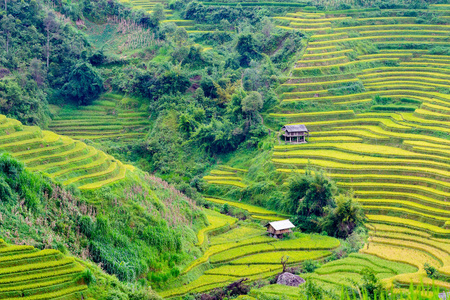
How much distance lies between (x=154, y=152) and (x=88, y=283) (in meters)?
21.1

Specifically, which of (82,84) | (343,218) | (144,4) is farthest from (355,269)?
(144,4)

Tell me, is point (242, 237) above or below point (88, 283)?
below

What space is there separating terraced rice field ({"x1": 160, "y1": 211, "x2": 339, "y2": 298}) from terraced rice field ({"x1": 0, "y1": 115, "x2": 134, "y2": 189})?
530cm

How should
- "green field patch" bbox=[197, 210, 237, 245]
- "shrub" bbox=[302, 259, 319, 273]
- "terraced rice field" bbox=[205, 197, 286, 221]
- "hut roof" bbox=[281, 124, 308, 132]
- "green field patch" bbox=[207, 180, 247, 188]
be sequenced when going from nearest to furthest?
"shrub" bbox=[302, 259, 319, 273] → "green field patch" bbox=[197, 210, 237, 245] → "terraced rice field" bbox=[205, 197, 286, 221] → "green field patch" bbox=[207, 180, 247, 188] → "hut roof" bbox=[281, 124, 308, 132]

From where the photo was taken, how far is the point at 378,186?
29.4 m

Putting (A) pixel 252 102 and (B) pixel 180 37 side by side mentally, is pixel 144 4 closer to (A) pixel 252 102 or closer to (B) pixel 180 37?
(B) pixel 180 37

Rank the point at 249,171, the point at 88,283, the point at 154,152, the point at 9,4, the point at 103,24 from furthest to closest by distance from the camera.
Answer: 1. the point at 103,24
2. the point at 9,4
3. the point at 154,152
4. the point at 249,171
5. the point at 88,283

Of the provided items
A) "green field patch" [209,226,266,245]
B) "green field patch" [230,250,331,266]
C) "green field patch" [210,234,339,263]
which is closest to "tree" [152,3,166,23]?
"green field patch" [209,226,266,245]

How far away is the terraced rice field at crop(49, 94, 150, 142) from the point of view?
37781 millimetres

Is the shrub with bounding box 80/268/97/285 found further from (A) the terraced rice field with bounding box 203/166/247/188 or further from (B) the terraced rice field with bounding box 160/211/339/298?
(A) the terraced rice field with bounding box 203/166/247/188

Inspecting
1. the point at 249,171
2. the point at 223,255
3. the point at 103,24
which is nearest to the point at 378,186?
the point at 249,171

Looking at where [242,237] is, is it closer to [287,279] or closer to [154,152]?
[287,279]

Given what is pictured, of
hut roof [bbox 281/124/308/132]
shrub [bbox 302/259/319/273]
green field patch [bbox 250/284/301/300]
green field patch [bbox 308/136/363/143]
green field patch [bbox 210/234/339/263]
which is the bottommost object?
green field patch [bbox 210/234/339/263]

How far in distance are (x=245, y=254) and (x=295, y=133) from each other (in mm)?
12035
